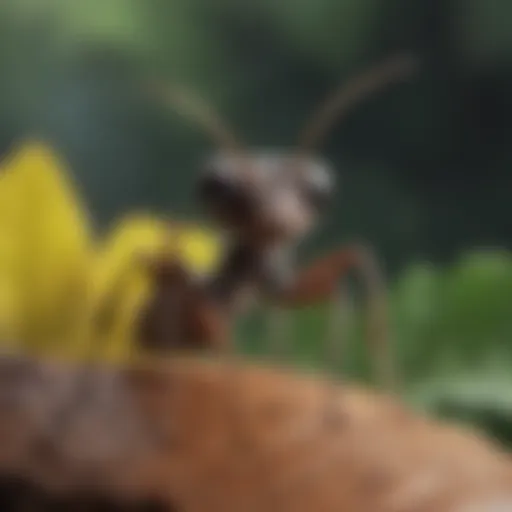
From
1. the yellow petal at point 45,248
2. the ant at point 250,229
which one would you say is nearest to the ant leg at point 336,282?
the ant at point 250,229

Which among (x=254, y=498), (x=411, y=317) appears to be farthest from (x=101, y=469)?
(x=411, y=317)

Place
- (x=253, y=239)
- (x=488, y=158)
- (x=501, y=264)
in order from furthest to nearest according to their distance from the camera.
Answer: (x=488, y=158), (x=253, y=239), (x=501, y=264)

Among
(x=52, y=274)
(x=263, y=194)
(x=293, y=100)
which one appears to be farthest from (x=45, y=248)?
(x=293, y=100)

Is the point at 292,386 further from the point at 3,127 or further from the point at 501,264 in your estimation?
the point at 3,127

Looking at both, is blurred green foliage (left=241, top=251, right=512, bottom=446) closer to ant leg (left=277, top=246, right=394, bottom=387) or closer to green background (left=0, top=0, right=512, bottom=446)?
ant leg (left=277, top=246, right=394, bottom=387)

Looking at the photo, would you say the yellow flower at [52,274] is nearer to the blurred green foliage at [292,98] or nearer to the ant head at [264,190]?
the ant head at [264,190]

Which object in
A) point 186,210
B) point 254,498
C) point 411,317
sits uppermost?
point 186,210
